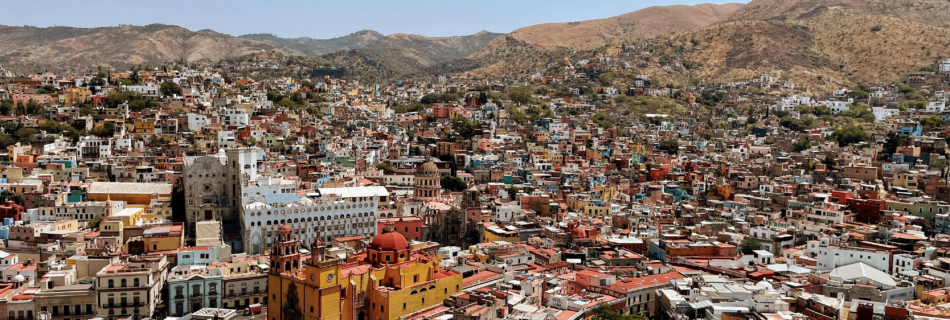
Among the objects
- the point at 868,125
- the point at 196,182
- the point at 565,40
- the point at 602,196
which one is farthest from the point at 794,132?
the point at 565,40

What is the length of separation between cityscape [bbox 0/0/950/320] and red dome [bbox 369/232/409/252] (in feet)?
0.26

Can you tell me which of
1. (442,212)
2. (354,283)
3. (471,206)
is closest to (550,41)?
(471,206)

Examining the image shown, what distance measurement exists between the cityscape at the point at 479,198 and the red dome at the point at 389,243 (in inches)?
3.1

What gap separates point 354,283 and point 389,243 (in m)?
2.08

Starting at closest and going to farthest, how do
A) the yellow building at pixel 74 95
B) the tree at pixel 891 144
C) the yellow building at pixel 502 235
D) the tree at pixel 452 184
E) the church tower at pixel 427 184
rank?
the yellow building at pixel 502 235 < the church tower at pixel 427 184 < the tree at pixel 452 184 < the tree at pixel 891 144 < the yellow building at pixel 74 95

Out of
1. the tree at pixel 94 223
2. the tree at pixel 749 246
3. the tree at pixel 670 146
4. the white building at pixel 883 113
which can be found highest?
the white building at pixel 883 113

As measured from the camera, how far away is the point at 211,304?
27672 millimetres

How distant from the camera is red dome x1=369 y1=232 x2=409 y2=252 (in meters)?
27.3

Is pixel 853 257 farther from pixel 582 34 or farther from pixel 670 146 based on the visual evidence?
pixel 582 34

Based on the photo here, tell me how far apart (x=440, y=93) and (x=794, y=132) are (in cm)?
4134

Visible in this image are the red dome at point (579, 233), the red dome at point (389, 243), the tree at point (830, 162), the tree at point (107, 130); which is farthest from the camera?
the tree at point (830, 162)

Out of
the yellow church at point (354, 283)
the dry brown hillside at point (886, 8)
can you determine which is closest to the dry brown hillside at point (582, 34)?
the dry brown hillside at point (886, 8)

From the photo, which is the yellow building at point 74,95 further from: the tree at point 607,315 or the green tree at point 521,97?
the tree at point 607,315

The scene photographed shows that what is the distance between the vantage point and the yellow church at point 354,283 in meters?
25.0
